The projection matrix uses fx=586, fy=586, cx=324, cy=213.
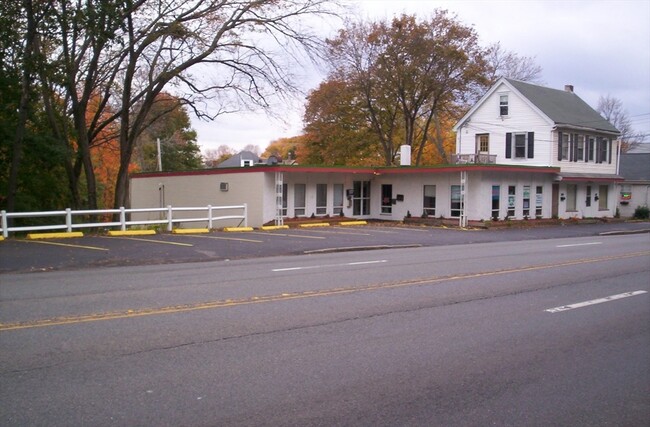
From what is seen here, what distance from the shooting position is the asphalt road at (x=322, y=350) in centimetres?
519

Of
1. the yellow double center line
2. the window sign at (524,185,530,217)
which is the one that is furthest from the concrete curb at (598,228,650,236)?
the yellow double center line

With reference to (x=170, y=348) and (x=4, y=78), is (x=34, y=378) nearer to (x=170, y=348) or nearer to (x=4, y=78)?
(x=170, y=348)

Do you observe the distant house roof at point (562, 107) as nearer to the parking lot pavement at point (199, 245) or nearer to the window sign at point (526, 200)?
the window sign at point (526, 200)

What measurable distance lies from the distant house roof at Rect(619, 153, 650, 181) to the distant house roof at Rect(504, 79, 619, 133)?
9.07 metres

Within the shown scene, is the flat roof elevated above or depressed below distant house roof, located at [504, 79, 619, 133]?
below

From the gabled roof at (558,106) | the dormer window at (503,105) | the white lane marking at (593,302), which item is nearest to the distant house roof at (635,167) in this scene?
the gabled roof at (558,106)

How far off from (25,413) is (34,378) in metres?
0.91

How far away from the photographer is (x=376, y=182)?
121 feet

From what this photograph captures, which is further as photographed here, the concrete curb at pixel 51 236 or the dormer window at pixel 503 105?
the dormer window at pixel 503 105

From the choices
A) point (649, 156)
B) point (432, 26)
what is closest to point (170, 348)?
point (432, 26)

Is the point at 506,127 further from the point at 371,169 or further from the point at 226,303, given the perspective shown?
the point at 226,303

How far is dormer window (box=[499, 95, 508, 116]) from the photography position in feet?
132

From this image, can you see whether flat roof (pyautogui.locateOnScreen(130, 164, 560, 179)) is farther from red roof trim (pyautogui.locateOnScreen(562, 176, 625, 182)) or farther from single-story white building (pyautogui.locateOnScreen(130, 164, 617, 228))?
red roof trim (pyautogui.locateOnScreen(562, 176, 625, 182))

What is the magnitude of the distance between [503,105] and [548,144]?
4553 millimetres
